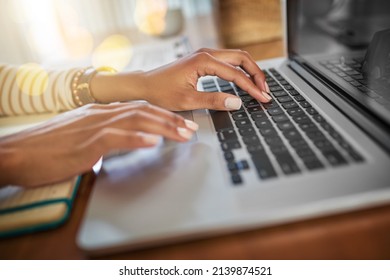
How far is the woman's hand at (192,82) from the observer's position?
511 millimetres

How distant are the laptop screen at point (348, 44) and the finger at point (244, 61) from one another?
0.37 ft

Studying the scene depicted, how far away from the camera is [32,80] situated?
647 mm

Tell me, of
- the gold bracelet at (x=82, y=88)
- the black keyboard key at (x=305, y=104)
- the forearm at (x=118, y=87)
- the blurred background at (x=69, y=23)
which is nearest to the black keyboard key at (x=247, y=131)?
the black keyboard key at (x=305, y=104)

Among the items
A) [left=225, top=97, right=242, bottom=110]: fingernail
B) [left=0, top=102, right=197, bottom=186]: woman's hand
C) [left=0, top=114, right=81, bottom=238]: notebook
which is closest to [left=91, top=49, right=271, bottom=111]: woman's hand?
[left=225, top=97, right=242, bottom=110]: fingernail

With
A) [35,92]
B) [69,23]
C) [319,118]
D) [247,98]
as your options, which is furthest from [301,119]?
Result: [69,23]

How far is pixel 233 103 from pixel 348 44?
0.41 meters

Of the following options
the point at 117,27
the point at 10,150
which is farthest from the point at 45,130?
the point at 117,27

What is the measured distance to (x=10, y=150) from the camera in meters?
0.41

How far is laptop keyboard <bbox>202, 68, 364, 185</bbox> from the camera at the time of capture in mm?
335

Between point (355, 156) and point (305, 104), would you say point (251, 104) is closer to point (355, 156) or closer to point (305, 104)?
point (305, 104)

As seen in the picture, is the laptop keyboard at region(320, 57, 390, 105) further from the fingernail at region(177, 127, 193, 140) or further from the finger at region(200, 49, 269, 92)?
the fingernail at region(177, 127, 193, 140)

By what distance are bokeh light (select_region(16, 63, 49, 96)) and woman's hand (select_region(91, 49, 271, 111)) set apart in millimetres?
146

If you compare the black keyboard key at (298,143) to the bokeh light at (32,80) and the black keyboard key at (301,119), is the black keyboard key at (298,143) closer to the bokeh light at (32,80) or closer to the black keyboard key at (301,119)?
the black keyboard key at (301,119)

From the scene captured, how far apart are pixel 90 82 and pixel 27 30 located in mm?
2013
